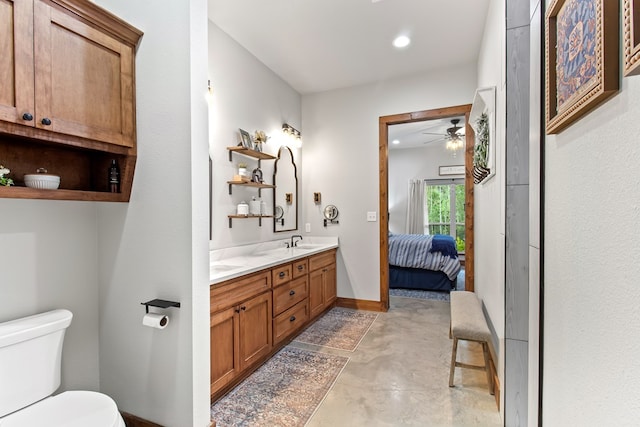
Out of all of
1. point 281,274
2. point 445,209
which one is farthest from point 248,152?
point 445,209

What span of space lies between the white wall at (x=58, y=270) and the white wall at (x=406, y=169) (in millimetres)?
7134

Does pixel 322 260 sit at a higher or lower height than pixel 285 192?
lower

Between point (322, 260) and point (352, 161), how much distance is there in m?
1.35

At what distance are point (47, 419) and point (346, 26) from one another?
3217 mm

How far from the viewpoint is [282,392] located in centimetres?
213

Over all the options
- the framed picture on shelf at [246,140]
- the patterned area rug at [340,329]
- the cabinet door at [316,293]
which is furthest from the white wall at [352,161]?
the framed picture on shelf at [246,140]

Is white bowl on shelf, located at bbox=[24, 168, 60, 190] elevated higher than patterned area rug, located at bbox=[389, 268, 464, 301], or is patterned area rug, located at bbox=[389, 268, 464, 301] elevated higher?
white bowl on shelf, located at bbox=[24, 168, 60, 190]

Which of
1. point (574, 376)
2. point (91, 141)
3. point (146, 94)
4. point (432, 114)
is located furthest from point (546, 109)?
point (432, 114)

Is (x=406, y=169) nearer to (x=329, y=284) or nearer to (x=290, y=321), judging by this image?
(x=329, y=284)

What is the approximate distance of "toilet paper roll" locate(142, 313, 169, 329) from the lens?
1.50m

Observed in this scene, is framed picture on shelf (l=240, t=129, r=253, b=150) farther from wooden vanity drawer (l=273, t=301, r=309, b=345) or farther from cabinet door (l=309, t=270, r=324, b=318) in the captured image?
wooden vanity drawer (l=273, t=301, r=309, b=345)

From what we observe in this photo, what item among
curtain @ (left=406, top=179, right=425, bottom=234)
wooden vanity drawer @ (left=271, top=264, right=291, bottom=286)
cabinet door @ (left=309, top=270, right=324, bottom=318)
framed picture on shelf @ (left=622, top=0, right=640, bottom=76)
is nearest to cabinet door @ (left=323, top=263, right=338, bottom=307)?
cabinet door @ (left=309, top=270, right=324, bottom=318)

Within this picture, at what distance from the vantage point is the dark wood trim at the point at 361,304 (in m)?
3.86

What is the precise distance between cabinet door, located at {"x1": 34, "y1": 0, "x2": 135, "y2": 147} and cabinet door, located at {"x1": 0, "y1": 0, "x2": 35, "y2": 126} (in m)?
0.03
